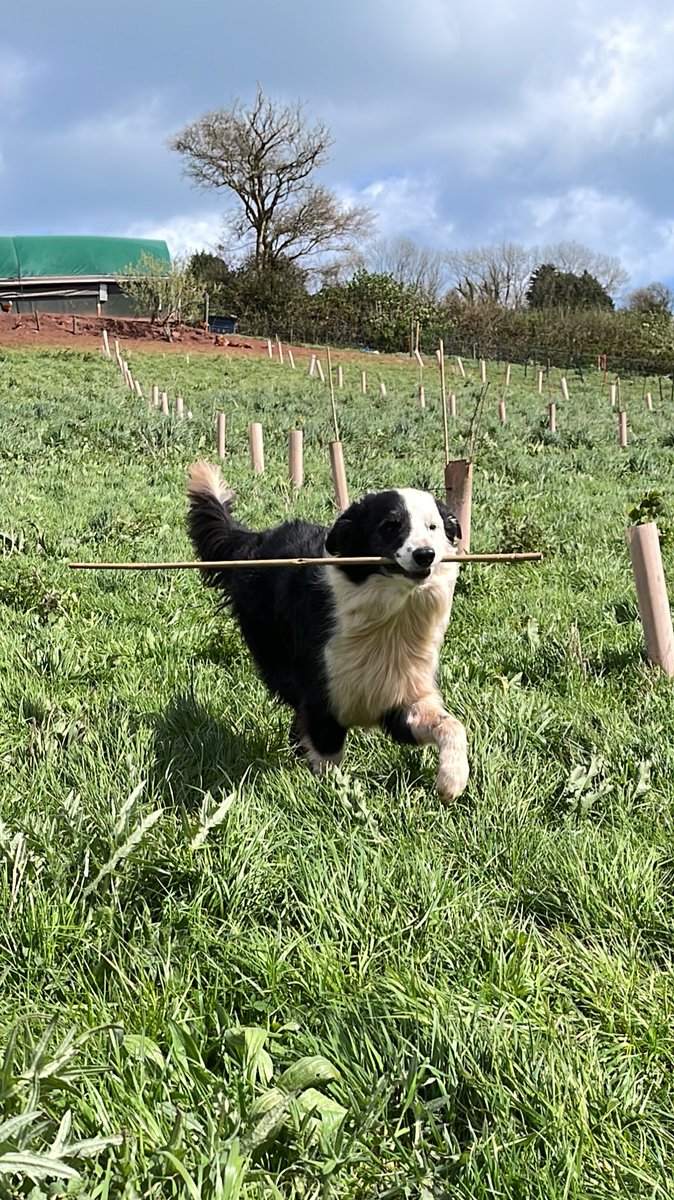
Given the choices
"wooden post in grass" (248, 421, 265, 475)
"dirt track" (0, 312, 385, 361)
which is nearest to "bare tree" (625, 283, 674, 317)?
"dirt track" (0, 312, 385, 361)

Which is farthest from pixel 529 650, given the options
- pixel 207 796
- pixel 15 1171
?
pixel 15 1171

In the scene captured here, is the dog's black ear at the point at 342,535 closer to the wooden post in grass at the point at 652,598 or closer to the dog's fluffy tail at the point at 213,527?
the dog's fluffy tail at the point at 213,527

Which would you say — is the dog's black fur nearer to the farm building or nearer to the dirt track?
the dirt track

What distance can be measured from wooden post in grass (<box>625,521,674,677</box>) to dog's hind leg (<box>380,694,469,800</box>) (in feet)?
5.19

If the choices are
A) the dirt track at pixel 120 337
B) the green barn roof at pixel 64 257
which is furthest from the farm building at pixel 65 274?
the dirt track at pixel 120 337

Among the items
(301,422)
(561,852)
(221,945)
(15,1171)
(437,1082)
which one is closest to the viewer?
(15,1171)

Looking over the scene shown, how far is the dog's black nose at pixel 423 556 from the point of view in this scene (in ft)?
9.87

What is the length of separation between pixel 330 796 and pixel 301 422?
14893 millimetres

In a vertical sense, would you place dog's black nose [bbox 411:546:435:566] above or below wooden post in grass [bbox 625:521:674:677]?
above

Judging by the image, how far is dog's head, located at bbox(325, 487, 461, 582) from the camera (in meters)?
3.05

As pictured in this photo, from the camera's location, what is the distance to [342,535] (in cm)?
348

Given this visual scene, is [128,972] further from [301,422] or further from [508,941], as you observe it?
[301,422]

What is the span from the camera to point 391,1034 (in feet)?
6.28

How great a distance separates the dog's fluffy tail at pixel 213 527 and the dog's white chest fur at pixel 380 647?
140 centimetres
